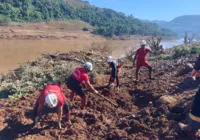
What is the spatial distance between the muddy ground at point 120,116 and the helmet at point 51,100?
88cm

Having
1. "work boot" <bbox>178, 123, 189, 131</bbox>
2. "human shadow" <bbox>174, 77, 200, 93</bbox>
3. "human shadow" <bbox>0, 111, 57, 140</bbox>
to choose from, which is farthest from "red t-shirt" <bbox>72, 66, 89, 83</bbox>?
"human shadow" <bbox>174, 77, 200, 93</bbox>

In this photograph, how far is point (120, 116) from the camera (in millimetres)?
7219

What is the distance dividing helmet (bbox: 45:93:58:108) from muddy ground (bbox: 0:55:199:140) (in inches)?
34.7

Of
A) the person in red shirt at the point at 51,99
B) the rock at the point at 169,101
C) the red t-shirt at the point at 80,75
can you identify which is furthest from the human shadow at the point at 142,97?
the person in red shirt at the point at 51,99

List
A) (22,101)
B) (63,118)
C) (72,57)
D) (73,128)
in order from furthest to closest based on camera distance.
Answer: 1. (72,57)
2. (22,101)
3. (63,118)
4. (73,128)

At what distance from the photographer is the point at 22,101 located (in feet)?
27.8

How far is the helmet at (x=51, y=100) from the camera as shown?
19.0 feet

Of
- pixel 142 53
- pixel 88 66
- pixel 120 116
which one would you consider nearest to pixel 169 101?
pixel 120 116

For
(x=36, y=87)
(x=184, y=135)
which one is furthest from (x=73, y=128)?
(x=36, y=87)

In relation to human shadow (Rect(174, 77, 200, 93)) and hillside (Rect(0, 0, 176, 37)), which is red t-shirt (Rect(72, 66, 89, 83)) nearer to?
human shadow (Rect(174, 77, 200, 93))

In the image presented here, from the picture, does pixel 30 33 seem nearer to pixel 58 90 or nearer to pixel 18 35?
pixel 18 35

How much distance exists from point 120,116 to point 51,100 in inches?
82.1

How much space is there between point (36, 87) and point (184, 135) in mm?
5880

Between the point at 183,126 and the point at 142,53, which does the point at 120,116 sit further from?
the point at 142,53
